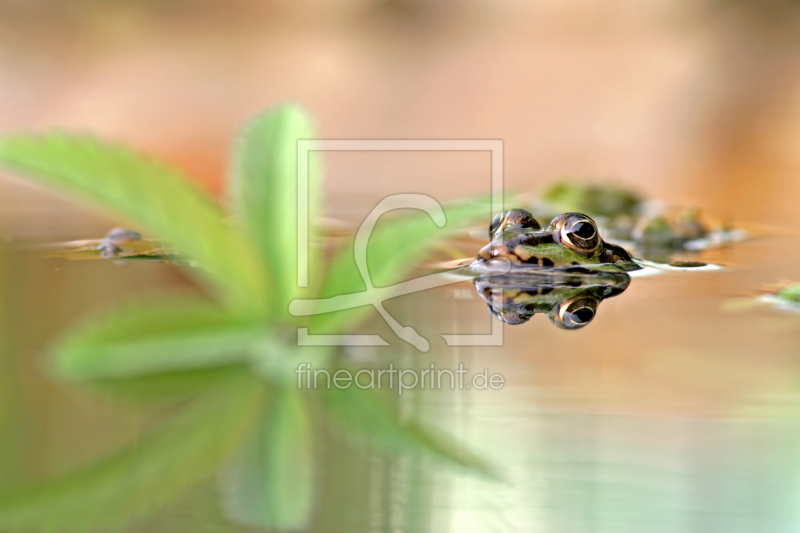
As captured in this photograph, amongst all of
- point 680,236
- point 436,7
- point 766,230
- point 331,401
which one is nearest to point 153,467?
point 331,401

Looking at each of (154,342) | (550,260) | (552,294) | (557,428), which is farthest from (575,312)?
(154,342)

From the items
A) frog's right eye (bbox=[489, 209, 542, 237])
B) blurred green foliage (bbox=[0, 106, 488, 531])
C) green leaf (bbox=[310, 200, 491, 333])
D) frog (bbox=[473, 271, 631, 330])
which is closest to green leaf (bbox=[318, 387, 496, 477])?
blurred green foliage (bbox=[0, 106, 488, 531])

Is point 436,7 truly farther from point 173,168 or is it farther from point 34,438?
point 34,438

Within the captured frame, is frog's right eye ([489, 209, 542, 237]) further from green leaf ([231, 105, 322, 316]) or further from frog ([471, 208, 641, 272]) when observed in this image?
green leaf ([231, 105, 322, 316])

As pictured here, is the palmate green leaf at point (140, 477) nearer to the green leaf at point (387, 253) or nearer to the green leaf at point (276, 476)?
the green leaf at point (276, 476)

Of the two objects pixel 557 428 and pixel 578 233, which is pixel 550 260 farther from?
pixel 557 428

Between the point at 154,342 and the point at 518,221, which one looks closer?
the point at 154,342
